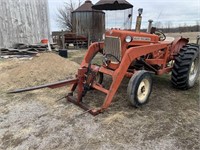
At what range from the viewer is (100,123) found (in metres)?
3.29

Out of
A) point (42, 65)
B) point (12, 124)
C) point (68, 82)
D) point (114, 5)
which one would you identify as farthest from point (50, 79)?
point (114, 5)

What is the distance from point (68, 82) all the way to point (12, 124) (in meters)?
1.17

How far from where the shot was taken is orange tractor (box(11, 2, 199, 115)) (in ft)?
12.0

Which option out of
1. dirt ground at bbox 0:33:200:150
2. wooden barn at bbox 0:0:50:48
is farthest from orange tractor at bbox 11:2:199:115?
wooden barn at bbox 0:0:50:48

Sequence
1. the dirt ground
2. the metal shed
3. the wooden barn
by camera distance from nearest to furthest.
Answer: the dirt ground
the wooden barn
the metal shed

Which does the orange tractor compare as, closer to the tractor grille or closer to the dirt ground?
the tractor grille

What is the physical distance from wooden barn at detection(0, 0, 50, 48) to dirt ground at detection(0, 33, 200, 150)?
6.18 m

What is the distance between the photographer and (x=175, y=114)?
3627 mm

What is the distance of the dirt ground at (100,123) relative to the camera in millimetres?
2795

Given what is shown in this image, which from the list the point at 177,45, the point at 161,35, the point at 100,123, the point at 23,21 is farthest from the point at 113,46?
the point at 23,21

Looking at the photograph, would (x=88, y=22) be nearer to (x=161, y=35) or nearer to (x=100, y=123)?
(x=161, y=35)

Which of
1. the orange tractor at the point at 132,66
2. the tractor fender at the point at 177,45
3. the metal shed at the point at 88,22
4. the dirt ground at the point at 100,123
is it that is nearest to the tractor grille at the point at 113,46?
the orange tractor at the point at 132,66

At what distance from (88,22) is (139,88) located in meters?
12.9

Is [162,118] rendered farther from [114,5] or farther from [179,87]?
[114,5]
